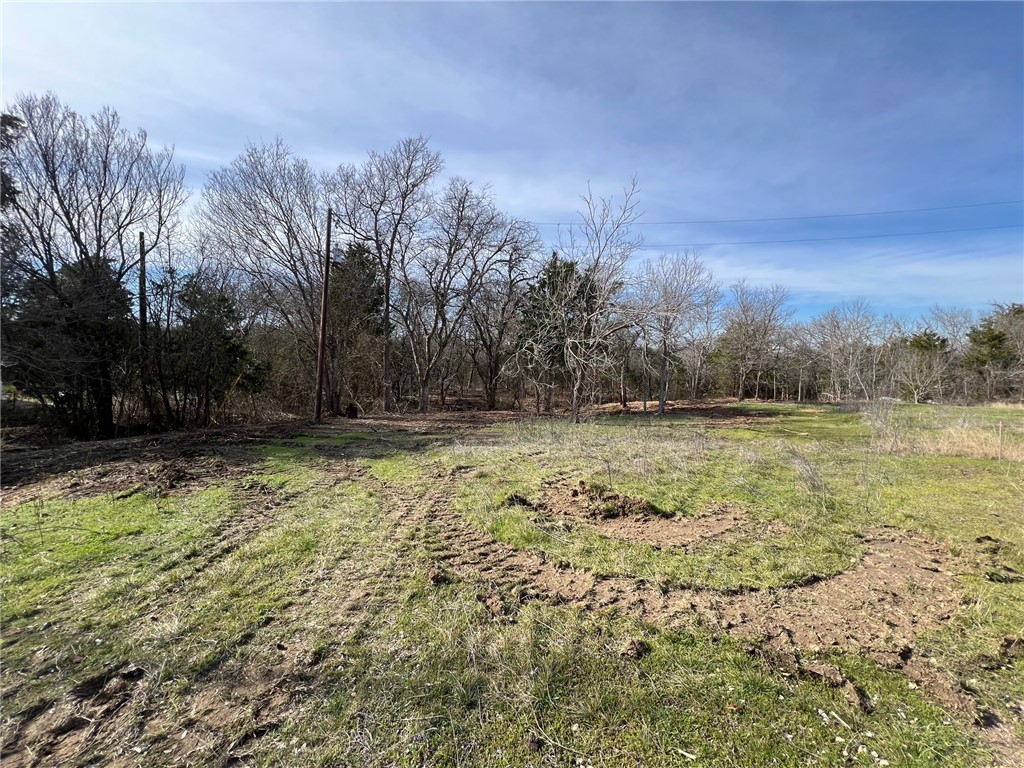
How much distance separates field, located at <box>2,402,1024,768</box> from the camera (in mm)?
1832

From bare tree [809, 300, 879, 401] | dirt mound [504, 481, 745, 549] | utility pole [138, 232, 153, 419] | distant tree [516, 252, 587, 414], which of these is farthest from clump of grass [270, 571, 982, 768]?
bare tree [809, 300, 879, 401]

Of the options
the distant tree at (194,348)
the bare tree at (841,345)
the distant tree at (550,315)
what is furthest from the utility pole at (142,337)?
the bare tree at (841,345)

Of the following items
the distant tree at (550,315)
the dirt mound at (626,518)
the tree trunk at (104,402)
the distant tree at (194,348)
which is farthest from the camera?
the distant tree at (550,315)

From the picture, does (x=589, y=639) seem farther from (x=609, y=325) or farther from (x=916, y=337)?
(x=916, y=337)

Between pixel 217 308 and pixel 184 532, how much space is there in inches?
476

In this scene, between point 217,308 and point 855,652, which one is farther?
point 217,308

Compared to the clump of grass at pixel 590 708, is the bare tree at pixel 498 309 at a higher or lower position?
higher

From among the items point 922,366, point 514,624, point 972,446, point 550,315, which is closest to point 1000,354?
point 922,366

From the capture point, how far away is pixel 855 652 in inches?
92.4

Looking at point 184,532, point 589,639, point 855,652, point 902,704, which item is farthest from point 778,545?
point 184,532

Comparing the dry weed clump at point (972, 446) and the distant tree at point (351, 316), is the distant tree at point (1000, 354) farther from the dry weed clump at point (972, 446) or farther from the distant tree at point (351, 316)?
the distant tree at point (351, 316)

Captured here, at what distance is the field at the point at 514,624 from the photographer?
72.1 inches

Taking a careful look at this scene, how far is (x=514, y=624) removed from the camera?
2631 mm

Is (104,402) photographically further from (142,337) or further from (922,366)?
(922,366)
